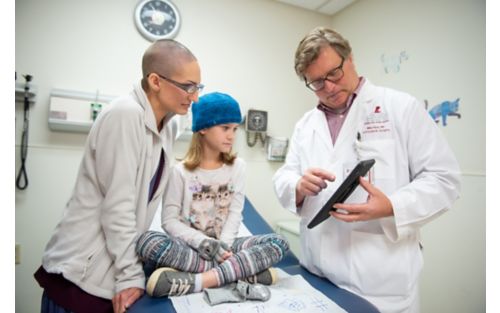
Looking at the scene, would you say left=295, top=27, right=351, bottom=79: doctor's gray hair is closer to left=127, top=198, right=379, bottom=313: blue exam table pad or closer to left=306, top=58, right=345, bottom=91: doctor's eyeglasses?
left=306, top=58, right=345, bottom=91: doctor's eyeglasses

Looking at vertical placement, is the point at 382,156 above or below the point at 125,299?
above

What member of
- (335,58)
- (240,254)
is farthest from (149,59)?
(240,254)

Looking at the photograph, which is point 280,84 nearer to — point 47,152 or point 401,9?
point 401,9

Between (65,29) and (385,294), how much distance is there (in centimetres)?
251

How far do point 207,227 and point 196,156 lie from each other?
351 mm

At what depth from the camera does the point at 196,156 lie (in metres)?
1.37

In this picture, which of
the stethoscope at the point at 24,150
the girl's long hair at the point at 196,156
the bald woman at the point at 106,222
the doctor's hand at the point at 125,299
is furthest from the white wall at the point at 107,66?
the doctor's hand at the point at 125,299

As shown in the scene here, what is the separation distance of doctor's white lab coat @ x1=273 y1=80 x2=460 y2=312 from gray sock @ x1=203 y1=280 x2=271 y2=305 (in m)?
0.29

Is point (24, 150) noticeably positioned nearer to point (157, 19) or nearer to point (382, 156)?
point (157, 19)

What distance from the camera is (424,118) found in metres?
1.00

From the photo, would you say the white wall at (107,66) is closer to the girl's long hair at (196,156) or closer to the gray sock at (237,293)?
the girl's long hair at (196,156)

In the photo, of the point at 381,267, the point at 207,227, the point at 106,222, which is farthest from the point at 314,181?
the point at 106,222

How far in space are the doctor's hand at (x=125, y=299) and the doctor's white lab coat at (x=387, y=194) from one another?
679 mm

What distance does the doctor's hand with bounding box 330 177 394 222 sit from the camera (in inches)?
35.4
